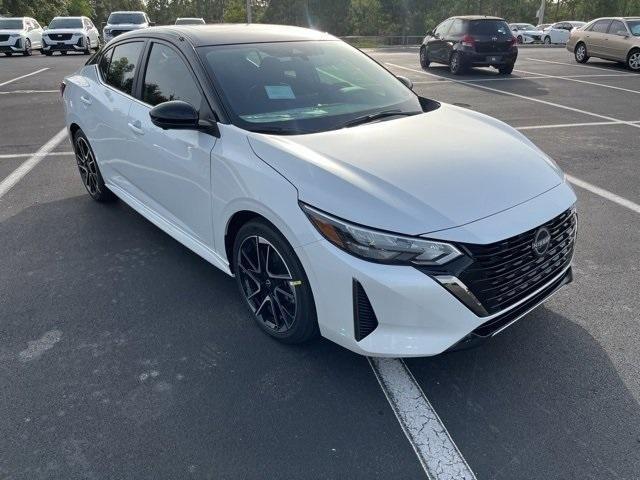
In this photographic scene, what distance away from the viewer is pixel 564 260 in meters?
2.91

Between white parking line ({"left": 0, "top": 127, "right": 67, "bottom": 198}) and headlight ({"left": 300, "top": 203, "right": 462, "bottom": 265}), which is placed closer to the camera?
headlight ({"left": 300, "top": 203, "right": 462, "bottom": 265})

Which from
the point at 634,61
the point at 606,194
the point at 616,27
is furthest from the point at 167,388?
the point at 616,27

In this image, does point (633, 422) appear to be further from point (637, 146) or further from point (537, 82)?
point (537, 82)

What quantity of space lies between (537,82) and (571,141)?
22.7ft

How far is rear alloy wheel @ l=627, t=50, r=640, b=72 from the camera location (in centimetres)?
1592

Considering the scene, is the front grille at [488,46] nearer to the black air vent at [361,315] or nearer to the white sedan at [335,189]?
the white sedan at [335,189]

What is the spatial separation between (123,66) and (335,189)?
2719 millimetres

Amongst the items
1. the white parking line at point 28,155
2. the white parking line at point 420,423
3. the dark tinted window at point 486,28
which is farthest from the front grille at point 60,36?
the white parking line at point 420,423

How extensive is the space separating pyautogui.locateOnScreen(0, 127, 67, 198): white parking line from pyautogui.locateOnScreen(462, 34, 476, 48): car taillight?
11085 mm

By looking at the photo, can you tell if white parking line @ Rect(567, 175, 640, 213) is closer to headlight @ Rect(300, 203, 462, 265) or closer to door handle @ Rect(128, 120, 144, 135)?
headlight @ Rect(300, 203, 462, 265)

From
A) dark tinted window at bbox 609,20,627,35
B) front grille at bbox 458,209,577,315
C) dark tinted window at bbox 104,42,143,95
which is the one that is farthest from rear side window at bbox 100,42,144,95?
dark tinted window at bbox 609,20,627,35

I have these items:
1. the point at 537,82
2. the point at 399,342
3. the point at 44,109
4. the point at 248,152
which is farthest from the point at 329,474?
the point at 537,82

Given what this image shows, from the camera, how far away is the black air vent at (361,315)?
2420mm

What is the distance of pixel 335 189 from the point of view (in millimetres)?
2537
